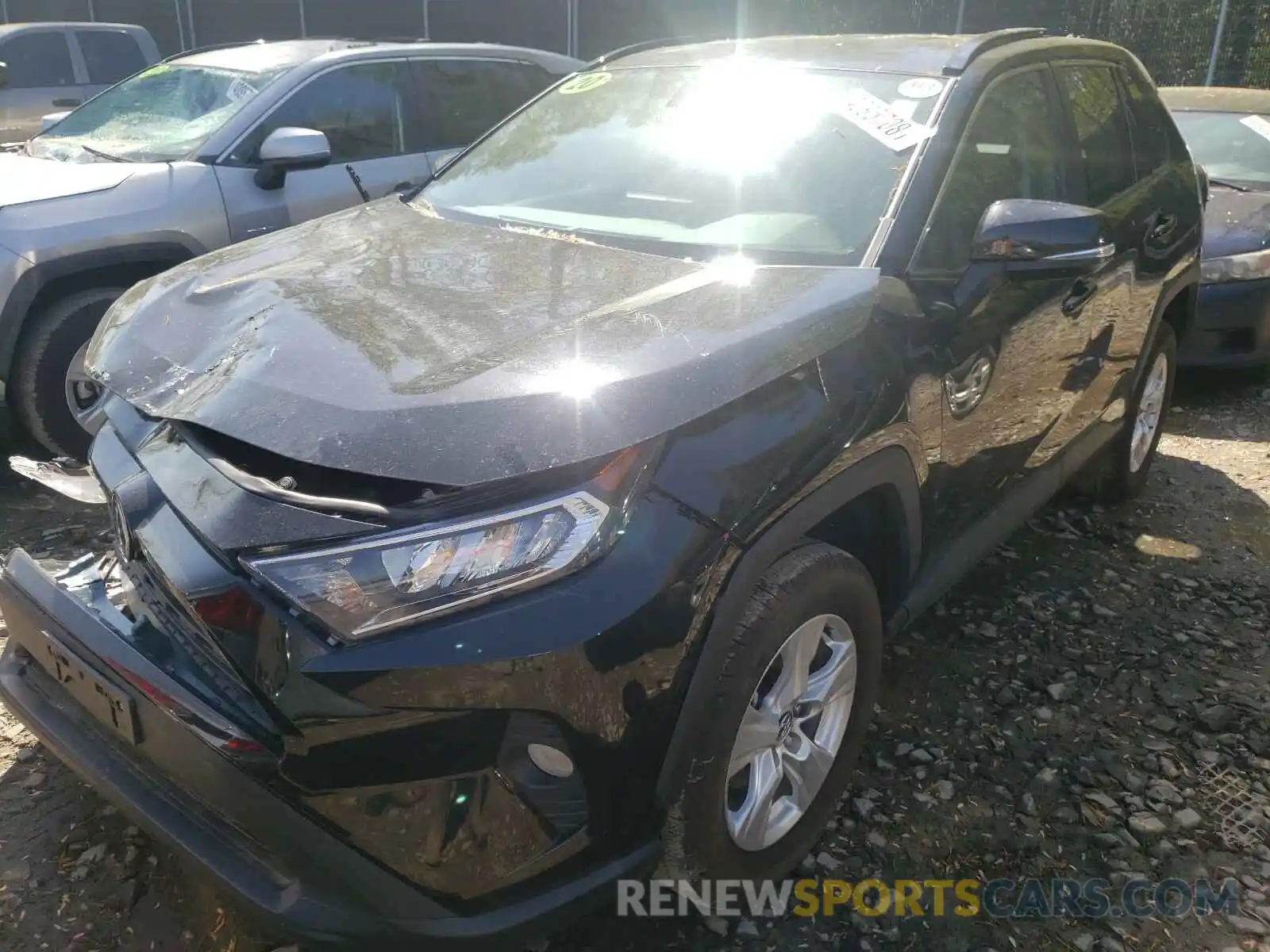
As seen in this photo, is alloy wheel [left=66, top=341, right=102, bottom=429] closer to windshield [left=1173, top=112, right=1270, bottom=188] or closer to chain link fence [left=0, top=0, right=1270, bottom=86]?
windshield [left=1173, top=112, right=1270, bottom=188]

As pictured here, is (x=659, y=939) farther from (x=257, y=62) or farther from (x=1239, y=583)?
(x=257, y=62)

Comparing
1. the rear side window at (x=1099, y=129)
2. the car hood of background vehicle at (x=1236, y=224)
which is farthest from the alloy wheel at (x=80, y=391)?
the car hood of background vehicle at (x=1236, y=224)

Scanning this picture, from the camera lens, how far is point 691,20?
52.1 feet

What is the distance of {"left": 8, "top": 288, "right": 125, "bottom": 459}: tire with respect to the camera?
4082 millimetres

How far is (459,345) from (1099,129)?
2.73 metres

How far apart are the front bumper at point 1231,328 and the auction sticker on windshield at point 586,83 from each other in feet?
12.4

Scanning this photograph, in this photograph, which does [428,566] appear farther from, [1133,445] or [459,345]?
[1133,445]

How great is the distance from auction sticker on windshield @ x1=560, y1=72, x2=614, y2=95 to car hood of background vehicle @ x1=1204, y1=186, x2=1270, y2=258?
13.2 feet

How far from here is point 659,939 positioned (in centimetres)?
224

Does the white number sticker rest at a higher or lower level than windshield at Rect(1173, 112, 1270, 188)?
higher

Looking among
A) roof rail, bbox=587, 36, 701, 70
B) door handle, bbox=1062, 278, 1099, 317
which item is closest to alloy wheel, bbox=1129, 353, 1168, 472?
door handle, bbox=1062, 278, 1099, 317

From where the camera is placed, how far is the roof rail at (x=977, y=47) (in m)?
2.86

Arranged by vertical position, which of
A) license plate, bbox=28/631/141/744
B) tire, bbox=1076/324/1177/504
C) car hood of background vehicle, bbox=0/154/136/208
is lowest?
tire, bbox=1076/324/1177/504

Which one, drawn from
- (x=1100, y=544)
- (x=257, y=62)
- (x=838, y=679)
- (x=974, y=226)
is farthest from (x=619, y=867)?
(x=257, y=62)
